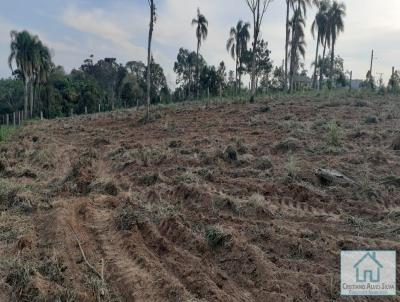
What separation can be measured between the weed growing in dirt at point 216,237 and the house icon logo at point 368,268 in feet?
4.95

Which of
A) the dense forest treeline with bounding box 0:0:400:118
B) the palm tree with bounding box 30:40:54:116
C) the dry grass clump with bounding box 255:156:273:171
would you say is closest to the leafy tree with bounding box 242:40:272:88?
the dense forest treeline with bounding box 0:0:400:118

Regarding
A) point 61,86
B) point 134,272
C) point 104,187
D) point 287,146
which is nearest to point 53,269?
point 134,272

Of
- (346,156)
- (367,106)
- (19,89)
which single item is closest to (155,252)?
(346,156)

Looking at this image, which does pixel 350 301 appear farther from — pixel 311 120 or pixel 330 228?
pixel 311 120

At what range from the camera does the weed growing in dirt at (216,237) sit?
5.07m

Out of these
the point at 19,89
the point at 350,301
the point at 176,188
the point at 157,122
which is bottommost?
the point at 350,301

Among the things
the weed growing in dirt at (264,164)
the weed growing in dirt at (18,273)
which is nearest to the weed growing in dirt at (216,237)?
the weed growing in dirt at (18,273)

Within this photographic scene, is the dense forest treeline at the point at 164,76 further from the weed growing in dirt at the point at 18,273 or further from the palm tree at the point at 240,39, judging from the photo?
the weed growing in dirt at the point at 18,273

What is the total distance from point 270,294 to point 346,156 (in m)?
6.05

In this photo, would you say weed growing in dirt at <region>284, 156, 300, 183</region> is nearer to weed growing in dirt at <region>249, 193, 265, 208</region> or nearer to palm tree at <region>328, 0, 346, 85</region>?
weed growing in dirt at <region>249, 193, 265, 208</region>

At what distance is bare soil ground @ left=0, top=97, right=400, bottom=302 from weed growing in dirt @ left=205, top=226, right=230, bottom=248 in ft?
0.06

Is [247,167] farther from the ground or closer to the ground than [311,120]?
closer to the ground

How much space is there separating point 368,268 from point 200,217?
8.05ft

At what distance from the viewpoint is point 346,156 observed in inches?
366
